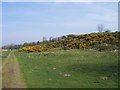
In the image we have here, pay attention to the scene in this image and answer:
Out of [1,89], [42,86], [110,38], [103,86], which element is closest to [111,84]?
[103,86]

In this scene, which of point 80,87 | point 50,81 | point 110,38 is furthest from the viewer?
point 110,38

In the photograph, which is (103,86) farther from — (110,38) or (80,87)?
(110,38)

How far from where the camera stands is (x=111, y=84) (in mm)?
16469

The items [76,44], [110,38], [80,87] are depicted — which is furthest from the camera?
[76,44]

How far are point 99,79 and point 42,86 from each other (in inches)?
147

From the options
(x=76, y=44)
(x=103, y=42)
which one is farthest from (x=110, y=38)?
(x=76, y=44)

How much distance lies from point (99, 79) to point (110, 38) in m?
38.3

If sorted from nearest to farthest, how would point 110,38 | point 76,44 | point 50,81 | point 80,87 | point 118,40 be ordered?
1. point 80,87
2. point 50,81
3. point 118,40
4. point 110,38
5. point 76,44

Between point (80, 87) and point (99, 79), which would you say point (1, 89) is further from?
point (99, 79)

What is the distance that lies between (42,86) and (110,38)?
41.0 m

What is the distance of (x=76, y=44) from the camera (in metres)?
60.7

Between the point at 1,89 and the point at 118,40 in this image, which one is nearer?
the point at 1,89

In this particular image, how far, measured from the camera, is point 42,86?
16344 millimetres

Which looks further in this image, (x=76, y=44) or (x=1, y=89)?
(x=76, y=44)
